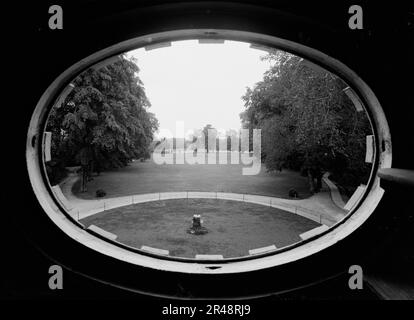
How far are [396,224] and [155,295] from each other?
2742 mm

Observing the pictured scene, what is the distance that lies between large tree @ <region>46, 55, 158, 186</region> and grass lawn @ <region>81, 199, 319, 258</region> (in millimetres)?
5555

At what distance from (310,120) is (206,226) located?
7.90 m

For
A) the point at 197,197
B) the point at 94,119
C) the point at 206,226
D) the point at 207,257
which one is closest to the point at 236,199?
the point at 197,197

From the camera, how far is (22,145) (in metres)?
2.99

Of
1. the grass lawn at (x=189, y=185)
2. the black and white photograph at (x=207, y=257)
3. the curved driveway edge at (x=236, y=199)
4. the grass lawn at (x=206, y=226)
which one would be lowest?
the grass lawn at (x=206, y=226)

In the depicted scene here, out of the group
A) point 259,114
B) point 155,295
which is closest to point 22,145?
point 155,295

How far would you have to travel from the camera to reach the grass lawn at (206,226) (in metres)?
13.1

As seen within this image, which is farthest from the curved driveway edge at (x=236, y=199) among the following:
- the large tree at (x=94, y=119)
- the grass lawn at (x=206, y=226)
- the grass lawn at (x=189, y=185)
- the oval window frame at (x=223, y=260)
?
the oval window frame at (x=223, y=260)

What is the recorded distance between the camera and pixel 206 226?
624 inches

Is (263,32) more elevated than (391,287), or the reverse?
(263,32)

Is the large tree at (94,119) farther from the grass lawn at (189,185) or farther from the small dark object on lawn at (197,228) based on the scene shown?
the small dark object on lawn at (197,228)

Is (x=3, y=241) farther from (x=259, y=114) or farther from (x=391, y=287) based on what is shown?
(x=259, y=114)

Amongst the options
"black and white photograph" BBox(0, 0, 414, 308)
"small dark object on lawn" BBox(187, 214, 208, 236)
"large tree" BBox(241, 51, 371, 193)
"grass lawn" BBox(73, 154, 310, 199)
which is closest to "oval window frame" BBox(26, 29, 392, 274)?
"black and white photograph" BBox(0, 0, 414, 308)

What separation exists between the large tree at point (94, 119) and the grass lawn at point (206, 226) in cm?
556
